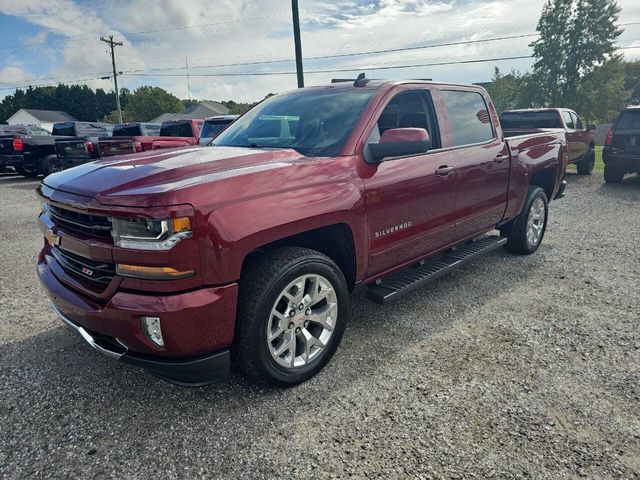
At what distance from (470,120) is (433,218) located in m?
1.27

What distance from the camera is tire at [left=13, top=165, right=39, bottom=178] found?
13.9 metres

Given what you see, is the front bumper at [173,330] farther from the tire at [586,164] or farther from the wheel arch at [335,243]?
the tire at [586,164]

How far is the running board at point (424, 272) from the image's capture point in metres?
3.19

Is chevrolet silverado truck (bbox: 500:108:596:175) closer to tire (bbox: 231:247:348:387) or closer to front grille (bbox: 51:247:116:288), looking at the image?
tire (bbox: 231:247:348:387)

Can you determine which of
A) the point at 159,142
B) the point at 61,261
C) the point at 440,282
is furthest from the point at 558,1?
the point at 61,261

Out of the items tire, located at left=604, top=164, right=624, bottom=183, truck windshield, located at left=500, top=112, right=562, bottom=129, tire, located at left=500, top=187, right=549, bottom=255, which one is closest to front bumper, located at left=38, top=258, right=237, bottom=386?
tire, located at left=500, top=187, right=549, bottom=255

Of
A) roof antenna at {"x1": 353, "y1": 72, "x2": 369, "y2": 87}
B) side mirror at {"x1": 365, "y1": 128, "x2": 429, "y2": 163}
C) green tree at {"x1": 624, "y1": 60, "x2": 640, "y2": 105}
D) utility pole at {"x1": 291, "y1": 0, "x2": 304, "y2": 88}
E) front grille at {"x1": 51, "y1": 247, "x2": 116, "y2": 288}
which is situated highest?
green tree at {"x1": 624, "y1": 60, "x2": 640, "y2": 105}

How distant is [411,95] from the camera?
357cm

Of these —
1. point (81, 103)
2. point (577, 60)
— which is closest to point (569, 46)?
point (577, 60)

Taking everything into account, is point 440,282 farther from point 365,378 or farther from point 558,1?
point 558,1

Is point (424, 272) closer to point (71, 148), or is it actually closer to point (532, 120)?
point (532, 120)

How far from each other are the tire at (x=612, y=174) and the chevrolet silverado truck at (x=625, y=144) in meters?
0.04

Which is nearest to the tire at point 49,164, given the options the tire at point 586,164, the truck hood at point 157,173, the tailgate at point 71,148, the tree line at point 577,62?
the tailgate at point 71,148

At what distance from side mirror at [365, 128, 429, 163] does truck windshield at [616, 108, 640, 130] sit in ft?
30.7
